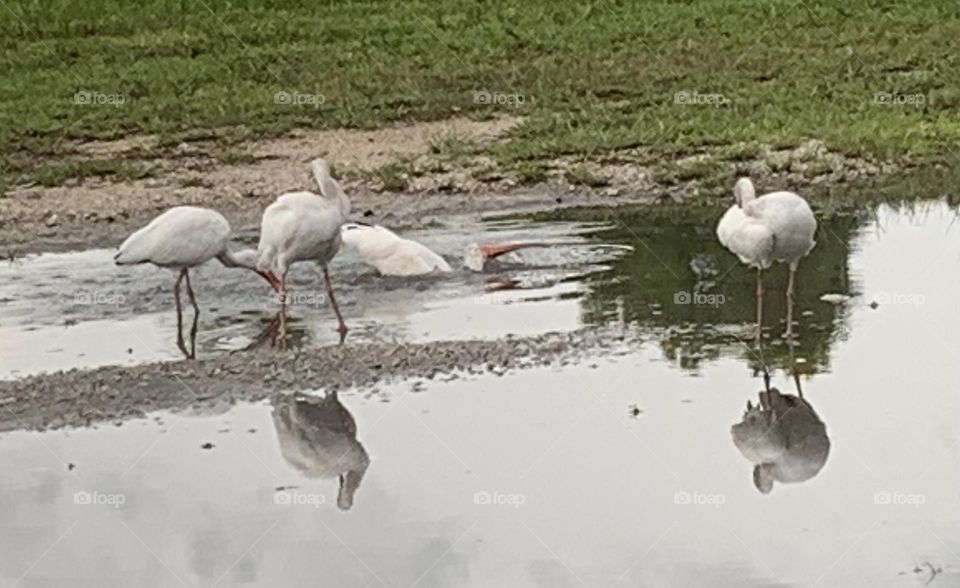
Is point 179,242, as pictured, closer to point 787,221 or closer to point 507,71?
point 787,221

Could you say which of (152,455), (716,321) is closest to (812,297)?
(716,321)

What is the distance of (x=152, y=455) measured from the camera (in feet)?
35.6

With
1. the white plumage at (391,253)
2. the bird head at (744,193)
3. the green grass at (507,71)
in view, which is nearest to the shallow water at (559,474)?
the bird head at (744,193)

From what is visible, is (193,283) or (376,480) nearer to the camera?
(376,480)

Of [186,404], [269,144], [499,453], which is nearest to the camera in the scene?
[499,453]

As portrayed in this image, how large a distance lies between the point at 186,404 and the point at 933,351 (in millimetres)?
4280

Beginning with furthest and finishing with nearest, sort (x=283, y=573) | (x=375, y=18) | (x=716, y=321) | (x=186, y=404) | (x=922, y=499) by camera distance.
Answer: (x=375, y=18), (x=716, y=321), (x=186, y=404), (x=922, y=499), (x=283, y=573)

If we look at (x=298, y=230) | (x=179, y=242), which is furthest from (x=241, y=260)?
(x=298, y=230)

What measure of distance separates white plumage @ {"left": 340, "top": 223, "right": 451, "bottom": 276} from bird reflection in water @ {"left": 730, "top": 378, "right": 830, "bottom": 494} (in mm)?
3986

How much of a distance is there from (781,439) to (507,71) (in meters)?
13.3

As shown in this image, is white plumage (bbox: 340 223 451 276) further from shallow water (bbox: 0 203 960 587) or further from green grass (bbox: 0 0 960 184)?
green grass (bbox: 0 0 960 184)

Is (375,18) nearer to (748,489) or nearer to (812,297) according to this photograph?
(812,297)

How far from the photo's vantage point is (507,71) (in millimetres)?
23641

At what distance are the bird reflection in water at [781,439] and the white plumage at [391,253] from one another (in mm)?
3986
